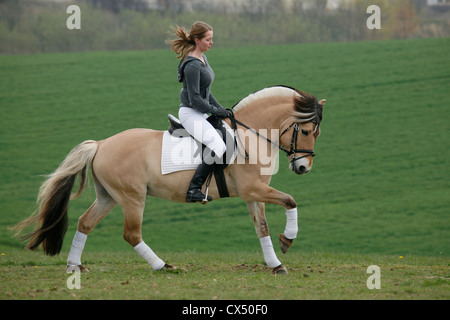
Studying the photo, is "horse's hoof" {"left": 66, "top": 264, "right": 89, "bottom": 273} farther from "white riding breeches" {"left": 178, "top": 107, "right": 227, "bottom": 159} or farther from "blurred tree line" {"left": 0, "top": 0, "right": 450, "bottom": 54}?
"blurred tree line" {"left": 0, "top": 0, "right": 450, "bottom": 54}

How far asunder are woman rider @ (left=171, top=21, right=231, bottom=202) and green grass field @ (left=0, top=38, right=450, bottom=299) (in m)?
1.41

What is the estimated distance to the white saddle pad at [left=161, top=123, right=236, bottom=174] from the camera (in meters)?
7.53

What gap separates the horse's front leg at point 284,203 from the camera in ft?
23.7

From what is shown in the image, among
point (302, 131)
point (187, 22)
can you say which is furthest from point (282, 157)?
point (302, 131)

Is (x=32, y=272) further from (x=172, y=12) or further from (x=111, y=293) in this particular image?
(x=172, y=12)

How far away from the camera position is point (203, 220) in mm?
18266

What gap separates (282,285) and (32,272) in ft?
11.8

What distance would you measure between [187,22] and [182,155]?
85.0ft

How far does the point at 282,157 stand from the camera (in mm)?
22562

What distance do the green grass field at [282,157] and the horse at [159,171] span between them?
0.55 meters

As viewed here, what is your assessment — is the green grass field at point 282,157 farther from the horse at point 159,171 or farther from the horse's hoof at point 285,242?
the horse at point 159,171

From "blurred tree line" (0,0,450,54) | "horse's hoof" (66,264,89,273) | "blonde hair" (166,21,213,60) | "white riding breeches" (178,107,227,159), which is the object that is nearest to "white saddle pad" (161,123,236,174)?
"white riding breeches" (178,107,227,159)

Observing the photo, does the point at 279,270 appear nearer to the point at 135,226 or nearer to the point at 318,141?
the point at 135,226

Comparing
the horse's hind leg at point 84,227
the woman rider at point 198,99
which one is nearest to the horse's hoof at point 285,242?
the woman rider at point 198,99
